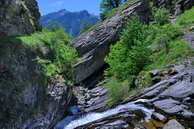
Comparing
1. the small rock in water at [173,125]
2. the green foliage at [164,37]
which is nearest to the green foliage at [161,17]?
the green foliage at [164,37]

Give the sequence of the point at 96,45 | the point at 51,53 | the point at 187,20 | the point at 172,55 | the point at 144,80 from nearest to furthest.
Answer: the point at 144,80 < the point at 172,55 < the point at 51,53 < the point at 187,20 < the point at 96,45

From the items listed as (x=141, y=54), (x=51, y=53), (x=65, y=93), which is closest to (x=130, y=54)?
(x=141, y=54)

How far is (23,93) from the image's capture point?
2012 centimetres

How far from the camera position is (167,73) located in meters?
23.8

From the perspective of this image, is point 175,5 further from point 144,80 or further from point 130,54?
point 144,80

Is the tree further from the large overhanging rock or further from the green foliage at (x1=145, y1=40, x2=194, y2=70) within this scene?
the green foliage at (x1=145, y1=40, x2=194, y2=70)

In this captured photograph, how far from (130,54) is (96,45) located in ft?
39.9

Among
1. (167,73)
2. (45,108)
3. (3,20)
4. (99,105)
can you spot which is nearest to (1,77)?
(45,108)

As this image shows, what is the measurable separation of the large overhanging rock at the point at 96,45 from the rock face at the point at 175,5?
297 inches

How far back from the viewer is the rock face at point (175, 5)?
4500 cm

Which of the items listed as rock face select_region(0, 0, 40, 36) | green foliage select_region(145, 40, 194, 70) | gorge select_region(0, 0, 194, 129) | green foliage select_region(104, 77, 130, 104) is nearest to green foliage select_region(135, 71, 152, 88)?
gorge select_region(0, 0, 194, 129)

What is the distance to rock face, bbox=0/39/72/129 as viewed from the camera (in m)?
18.7

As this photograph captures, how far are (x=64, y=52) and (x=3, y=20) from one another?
785cm

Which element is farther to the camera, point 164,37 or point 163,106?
point 164,37
